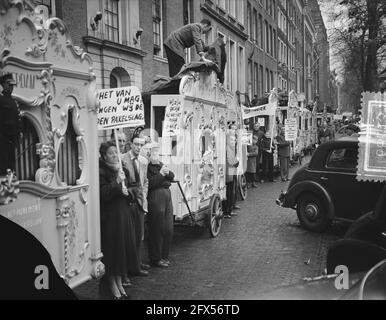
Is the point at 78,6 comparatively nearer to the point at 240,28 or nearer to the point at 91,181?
the point at 91,181

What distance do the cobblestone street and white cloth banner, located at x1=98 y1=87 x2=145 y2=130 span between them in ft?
6.56

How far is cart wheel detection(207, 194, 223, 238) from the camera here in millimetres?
9102

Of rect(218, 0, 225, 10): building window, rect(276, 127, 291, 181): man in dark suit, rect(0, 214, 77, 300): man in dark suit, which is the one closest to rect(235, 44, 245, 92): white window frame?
rect(218, 0, 225, 10): building window

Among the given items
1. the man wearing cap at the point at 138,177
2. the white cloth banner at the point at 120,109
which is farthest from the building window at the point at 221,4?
the white cloth banner at the point at 120,109

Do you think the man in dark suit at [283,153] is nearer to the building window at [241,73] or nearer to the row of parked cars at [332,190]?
the row of parked cars at [332,190]

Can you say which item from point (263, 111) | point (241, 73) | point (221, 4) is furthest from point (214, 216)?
point (241, 73)

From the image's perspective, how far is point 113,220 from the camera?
227 inches

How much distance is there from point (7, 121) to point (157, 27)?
14539mm

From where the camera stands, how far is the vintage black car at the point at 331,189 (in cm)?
891

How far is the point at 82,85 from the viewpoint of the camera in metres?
5.20

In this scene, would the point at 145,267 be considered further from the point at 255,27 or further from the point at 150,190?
the point at 255,27

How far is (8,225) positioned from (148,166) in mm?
3625

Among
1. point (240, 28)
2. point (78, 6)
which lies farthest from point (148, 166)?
point (240, 28)
